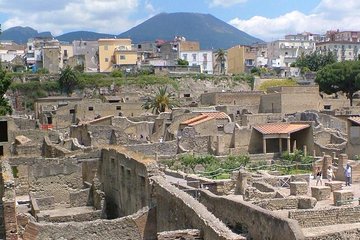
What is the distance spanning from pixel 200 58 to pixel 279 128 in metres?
68.7

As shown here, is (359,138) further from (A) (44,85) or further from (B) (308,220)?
(A) (44,85)

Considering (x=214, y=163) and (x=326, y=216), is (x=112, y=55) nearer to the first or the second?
(x=214, y=163)

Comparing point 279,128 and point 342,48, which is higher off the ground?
point 342,48

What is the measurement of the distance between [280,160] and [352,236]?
22.7 metres

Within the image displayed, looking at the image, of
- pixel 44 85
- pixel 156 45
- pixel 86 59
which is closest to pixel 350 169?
pixel 44 85

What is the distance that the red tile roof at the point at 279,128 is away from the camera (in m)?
38.7

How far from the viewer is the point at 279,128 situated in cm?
3966

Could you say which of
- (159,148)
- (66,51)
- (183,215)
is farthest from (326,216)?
(66,51)

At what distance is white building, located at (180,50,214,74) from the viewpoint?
107 metres

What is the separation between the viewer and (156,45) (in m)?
119

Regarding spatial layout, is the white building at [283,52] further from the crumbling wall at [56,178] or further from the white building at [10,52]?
the crumbling wall at [56,178]

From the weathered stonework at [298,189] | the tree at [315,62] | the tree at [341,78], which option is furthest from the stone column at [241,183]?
the tree at [315,62]

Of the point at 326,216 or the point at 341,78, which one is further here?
the point at 341,78

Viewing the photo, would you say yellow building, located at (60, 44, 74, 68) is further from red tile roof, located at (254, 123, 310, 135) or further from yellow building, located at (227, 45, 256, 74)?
red tile roof, located at (254, 123, 310, 135)
